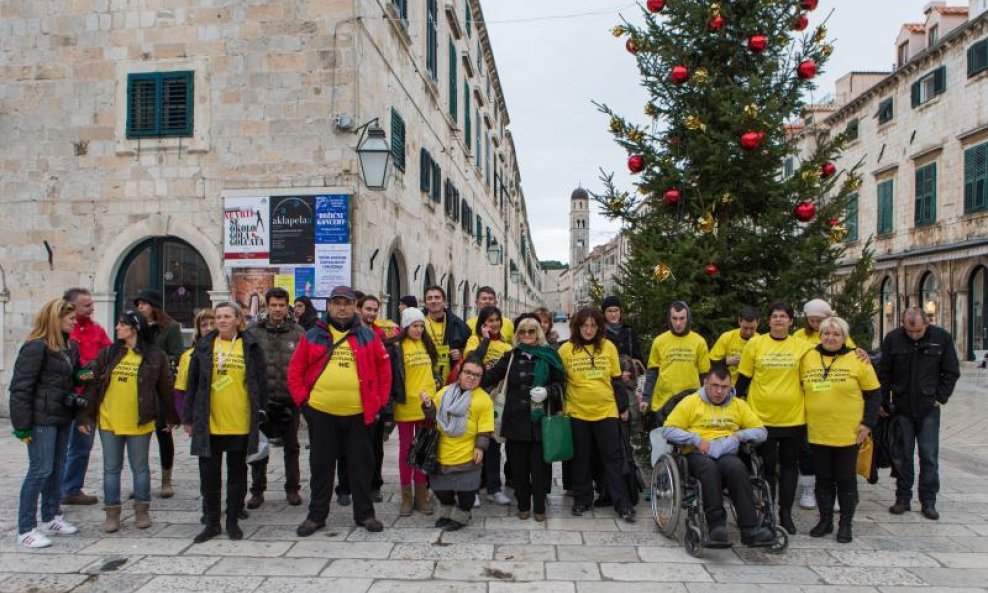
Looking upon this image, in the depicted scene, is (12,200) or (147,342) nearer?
(147,342)

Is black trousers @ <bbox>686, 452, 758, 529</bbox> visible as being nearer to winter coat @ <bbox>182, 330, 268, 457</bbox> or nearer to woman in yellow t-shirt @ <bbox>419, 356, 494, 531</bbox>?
woman in yellow t-shirt @ <bbox>419, 356, 494, 531</bbox>

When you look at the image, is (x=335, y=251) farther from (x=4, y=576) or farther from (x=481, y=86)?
(x=481, y=86)

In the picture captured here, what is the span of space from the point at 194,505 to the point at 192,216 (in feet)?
18.8

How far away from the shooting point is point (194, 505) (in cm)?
649

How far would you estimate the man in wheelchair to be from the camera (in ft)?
16.7

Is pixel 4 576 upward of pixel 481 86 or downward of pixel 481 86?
downward

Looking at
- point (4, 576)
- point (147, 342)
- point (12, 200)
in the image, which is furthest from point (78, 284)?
point (4, 576)

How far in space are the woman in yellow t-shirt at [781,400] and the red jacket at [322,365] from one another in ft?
10.8

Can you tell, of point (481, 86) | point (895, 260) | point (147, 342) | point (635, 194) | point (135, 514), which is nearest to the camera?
point (135, 514)

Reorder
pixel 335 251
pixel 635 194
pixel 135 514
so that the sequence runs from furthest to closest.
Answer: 1. pixel 335 251
2. pixel 635 194
3. pixel 135 514

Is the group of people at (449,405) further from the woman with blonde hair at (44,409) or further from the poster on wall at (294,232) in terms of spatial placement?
the poster on wall at (294,232)

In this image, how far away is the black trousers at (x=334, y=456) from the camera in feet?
18.9

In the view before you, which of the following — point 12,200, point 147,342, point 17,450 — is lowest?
point 17,450

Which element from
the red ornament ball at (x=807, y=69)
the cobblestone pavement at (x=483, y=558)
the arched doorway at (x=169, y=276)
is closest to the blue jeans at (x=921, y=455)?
the cobblestone pavement at (x=483, y=558)
